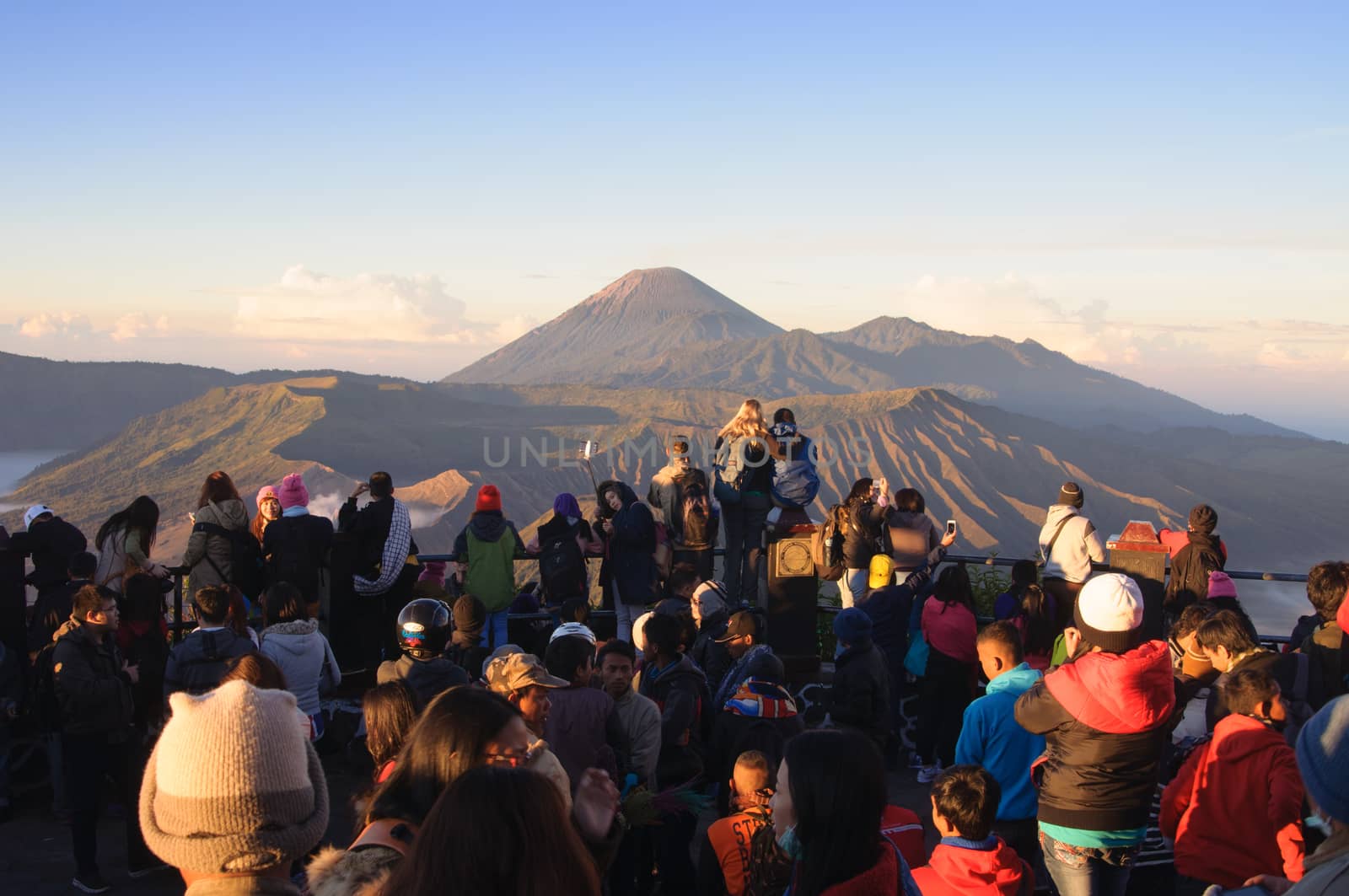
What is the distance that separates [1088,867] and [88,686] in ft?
14.2

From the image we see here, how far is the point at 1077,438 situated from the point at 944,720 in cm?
11078

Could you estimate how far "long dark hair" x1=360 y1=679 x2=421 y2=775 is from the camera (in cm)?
371

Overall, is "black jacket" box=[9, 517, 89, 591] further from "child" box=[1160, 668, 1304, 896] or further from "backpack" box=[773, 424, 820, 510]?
"child" box=[1160, 668, 1304, 896]

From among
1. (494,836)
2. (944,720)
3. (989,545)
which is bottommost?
(989,545)

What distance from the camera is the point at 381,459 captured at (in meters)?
91.2

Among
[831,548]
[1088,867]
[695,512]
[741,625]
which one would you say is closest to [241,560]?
[695,512]

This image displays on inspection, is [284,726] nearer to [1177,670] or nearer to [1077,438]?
[1177,670]

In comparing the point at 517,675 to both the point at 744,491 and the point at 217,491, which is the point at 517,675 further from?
the point at 744,491

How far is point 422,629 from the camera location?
454 centimetres

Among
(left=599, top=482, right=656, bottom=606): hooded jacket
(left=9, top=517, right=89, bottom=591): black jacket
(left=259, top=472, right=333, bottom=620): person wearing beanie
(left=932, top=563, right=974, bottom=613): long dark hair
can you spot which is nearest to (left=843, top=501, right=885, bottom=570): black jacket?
(left=932, top=563, right=974, bottom=613): long dark hair

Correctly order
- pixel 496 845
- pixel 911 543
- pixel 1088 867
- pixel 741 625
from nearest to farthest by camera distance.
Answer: pixel 496 845, pixel 1088 867, pixel 741 625, pixel 911 543

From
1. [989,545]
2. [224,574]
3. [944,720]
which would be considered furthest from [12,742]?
[989,545]

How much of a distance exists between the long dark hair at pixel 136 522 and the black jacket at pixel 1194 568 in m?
6.48

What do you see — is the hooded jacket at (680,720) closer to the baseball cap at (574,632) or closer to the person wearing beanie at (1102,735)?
the baseball cap at (574,632)
